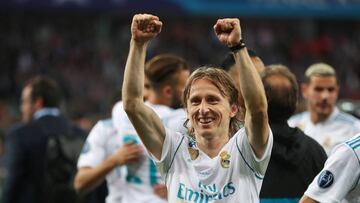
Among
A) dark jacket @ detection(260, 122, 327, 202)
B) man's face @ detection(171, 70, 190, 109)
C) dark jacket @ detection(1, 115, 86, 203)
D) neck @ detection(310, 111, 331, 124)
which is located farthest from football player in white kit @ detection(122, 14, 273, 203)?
dark jacket @ detection(1, 115, 86, 203)

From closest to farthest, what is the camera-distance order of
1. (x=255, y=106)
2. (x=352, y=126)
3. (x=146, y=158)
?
(x=255, y=106), (x=146, y=158), (x=352, y=126)

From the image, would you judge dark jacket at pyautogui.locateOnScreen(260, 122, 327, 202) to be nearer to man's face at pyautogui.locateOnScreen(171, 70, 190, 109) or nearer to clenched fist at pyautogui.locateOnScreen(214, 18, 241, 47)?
clenched fist at pyautogui.locateOnScreen(214, 18, 241, 47)

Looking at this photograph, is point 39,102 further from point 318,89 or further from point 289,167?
point 289,167

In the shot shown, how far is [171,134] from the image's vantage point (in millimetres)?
4086

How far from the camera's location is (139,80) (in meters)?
3.94

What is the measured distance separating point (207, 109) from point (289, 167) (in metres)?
0.92

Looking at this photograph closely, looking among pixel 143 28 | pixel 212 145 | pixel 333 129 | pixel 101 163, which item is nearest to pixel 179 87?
pixel 101 163

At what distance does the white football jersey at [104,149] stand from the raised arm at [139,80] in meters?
2.02

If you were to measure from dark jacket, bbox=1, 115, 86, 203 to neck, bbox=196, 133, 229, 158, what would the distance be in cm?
318

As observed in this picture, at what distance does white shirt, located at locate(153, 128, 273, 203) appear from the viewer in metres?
3.90

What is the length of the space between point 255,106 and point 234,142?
0.32m

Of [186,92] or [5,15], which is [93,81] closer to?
[5,15]

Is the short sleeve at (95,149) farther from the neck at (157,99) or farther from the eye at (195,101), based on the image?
the eye at (195,101)

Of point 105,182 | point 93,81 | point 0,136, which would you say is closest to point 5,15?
point 93,81
